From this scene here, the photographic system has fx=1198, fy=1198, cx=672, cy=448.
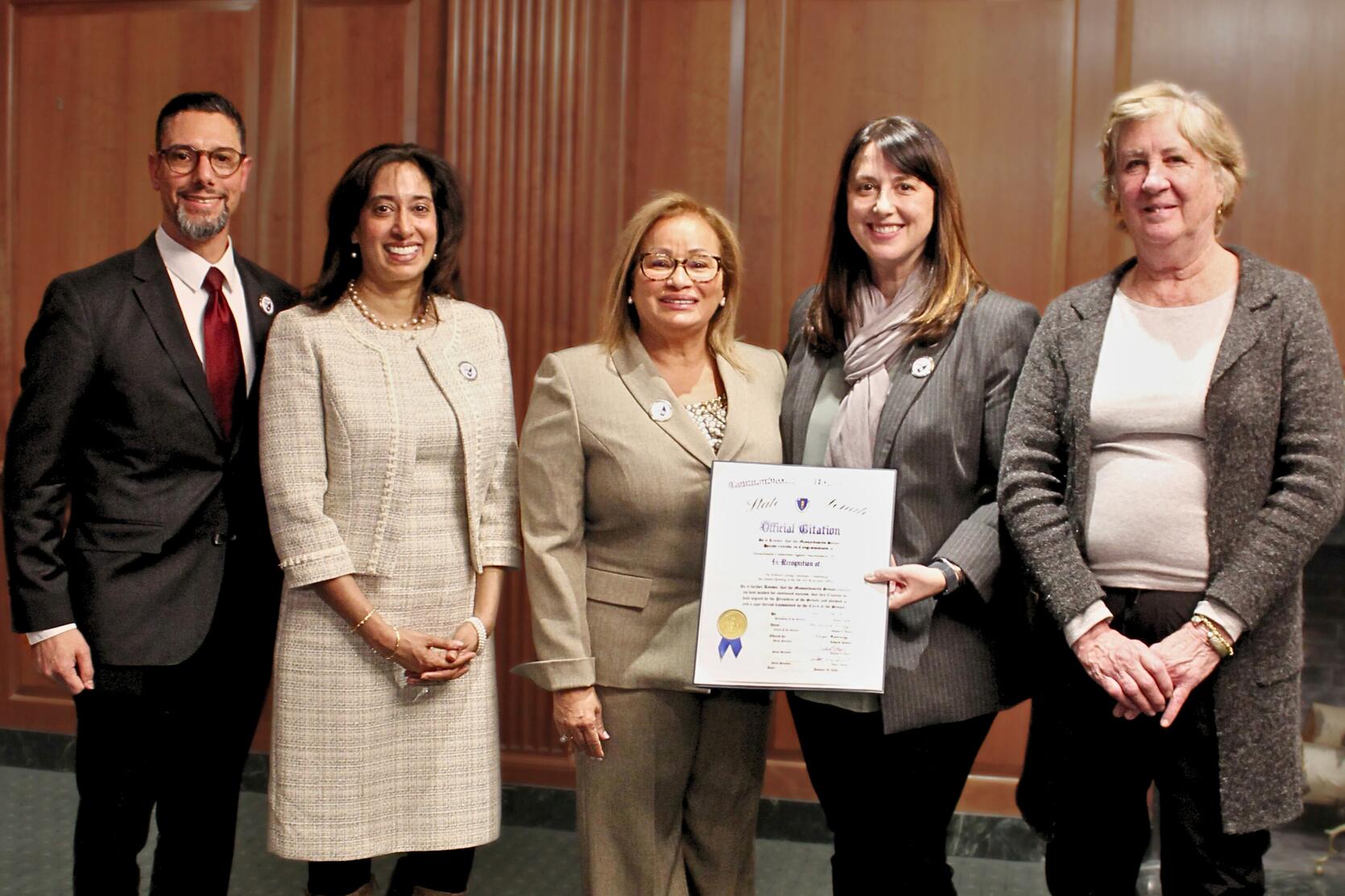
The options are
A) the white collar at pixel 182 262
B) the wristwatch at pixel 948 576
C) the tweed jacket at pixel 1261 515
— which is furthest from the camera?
the white collar at pixel 182 262

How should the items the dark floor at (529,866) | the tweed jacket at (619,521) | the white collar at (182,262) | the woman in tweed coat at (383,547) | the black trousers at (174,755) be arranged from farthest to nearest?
the dark floor at (529,866) < the white collar at (182,262) < the black trousers at (174,755) < the woman in tweed coat at (383,547) < the tweed jacket at (619,521)

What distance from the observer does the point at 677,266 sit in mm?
2125

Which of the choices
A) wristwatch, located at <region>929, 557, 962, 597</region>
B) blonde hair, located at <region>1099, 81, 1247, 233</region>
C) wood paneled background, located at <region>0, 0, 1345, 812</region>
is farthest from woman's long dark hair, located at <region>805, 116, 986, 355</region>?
wood paneled background, located at <region>0, 0, 1345, 812</region>

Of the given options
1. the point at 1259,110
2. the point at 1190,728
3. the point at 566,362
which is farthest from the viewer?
the point at 1259,110

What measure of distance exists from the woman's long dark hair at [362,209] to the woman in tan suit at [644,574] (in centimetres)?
38

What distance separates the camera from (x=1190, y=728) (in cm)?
187

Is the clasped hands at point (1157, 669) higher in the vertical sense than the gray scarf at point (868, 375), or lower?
lower

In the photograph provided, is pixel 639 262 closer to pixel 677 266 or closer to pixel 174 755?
pixel 677 266

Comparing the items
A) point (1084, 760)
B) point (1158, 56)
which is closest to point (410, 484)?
point (1084, 760)

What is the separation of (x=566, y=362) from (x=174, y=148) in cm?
95

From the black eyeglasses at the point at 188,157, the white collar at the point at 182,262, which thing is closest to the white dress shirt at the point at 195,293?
the white collar at the point at 182,262

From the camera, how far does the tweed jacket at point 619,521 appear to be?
2.09 metres

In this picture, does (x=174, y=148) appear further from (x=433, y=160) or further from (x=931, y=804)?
(x=931, y=804)

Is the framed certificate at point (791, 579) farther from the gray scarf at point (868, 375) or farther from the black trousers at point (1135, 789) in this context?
the black trousers at point (1135, 789)
